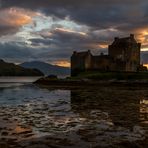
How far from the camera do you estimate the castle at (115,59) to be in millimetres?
Answer: 91562

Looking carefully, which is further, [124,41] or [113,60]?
[113,60]

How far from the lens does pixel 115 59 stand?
Result: 302 feet

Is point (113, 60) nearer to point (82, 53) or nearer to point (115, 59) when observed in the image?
point (115, 59)

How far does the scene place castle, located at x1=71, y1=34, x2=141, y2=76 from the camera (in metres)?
91.6

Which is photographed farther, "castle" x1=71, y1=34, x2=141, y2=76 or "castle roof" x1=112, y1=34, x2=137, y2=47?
"castle roof" x1=112, y1=34, x2=137, y2=47

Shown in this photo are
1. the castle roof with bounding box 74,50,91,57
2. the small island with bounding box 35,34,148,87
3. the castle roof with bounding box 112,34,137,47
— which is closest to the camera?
the small island with bounding box 35,34,148,87

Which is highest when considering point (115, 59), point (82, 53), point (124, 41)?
point (124, 41)

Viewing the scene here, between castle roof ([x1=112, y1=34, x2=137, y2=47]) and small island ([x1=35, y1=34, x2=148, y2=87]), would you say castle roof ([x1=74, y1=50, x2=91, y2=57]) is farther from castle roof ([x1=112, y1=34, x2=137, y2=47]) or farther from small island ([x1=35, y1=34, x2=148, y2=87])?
castle roof ([x1=112, y1=34, x2=137, y2=47])

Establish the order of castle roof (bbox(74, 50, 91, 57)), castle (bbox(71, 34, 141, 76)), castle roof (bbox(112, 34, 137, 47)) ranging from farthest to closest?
castle roof (bbox(74, 50, 91, 57)) < castle roof (bbox(112, 34, 137, 47)) < castle (bbox(71, 34, 141, 76))

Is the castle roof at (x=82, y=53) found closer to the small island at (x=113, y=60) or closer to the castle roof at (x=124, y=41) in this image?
the small island at (x=113, y=60)

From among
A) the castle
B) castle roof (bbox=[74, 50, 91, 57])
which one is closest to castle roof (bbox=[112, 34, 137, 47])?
the castle

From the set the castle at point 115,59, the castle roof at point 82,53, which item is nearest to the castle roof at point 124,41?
the castle at point 115,59

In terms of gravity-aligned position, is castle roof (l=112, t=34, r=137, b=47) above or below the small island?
above

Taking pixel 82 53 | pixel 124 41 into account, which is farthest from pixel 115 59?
pixel 82 53
